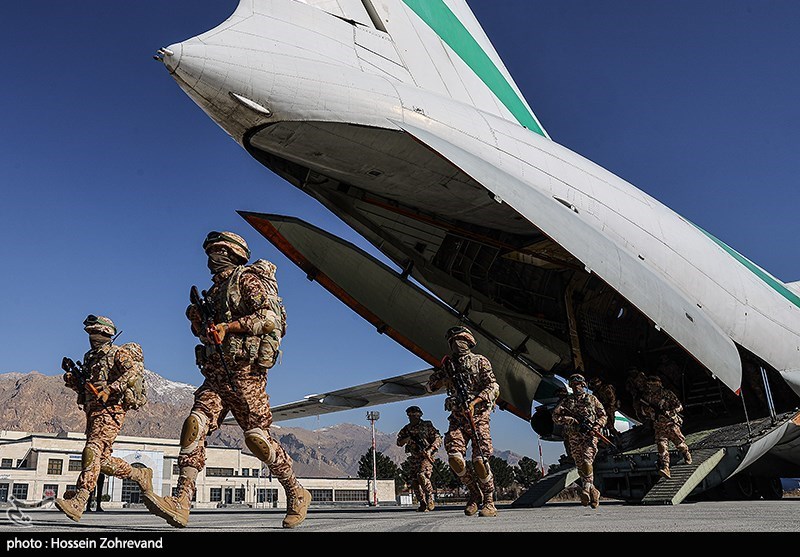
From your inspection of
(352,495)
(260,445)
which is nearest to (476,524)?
(260,445)

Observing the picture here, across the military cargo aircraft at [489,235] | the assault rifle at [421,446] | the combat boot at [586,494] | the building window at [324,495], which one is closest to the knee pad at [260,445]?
the military cargo aircraft at [489,235]

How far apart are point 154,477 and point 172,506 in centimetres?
3668

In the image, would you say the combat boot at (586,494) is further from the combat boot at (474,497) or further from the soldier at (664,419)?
the soldier at (664,419)

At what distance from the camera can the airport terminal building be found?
124 ft

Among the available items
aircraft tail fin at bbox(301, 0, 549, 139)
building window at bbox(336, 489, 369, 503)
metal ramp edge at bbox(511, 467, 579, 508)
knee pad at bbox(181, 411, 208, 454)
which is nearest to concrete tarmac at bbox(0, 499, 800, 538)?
knee pad at bbox(181, 411, 208, 454)

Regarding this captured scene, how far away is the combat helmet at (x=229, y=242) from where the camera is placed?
17.6ft

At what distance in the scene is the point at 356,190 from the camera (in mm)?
10625

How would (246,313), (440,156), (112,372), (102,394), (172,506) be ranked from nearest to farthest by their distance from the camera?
(172,506) < (246,313) < (102,394) < (112,372) < (440,156)

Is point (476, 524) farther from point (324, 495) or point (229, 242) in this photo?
point (324, 495)

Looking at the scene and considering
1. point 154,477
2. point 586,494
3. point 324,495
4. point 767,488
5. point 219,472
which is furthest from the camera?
point 219,472

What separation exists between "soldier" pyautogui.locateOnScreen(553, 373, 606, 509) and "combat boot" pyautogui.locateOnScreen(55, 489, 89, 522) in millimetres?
6537

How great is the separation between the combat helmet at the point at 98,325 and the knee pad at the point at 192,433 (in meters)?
2.43

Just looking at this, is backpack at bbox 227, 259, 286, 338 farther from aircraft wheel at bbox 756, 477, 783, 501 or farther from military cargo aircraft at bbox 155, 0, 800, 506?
aircraft wheel at bbox 756, 477, 783, 501

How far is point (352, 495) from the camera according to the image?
52.2 metres
